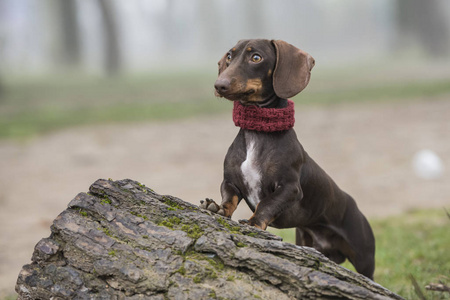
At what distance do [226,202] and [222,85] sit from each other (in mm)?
599

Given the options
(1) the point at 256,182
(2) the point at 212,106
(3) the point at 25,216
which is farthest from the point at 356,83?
(1) the point at 256,182

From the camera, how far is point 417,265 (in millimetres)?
4695

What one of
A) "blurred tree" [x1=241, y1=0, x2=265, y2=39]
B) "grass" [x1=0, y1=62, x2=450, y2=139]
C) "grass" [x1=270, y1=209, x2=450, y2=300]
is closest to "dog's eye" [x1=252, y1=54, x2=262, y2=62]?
"grass" [x1=270, y1=209, x2=450, y2=300]

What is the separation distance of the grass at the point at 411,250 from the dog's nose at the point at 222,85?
1.96 meters

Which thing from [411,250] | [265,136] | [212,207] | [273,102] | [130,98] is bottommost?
[411,250]

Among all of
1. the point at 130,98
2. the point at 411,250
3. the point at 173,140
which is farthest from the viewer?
the point at 130,98

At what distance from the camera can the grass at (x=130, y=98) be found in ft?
45.7

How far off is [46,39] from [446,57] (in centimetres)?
3873

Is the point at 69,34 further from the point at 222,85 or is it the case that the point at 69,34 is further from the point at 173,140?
the point at 222,85

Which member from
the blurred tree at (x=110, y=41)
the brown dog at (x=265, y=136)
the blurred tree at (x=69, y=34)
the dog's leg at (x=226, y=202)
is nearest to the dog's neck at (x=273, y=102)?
the brown dog at (x=265, y=136)

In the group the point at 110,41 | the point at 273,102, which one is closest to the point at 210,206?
the point at 273,102

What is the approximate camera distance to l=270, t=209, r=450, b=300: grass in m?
4.17

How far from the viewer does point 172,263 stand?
7.81ft

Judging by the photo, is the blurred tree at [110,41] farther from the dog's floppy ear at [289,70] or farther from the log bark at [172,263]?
the log bark at [172,263]
